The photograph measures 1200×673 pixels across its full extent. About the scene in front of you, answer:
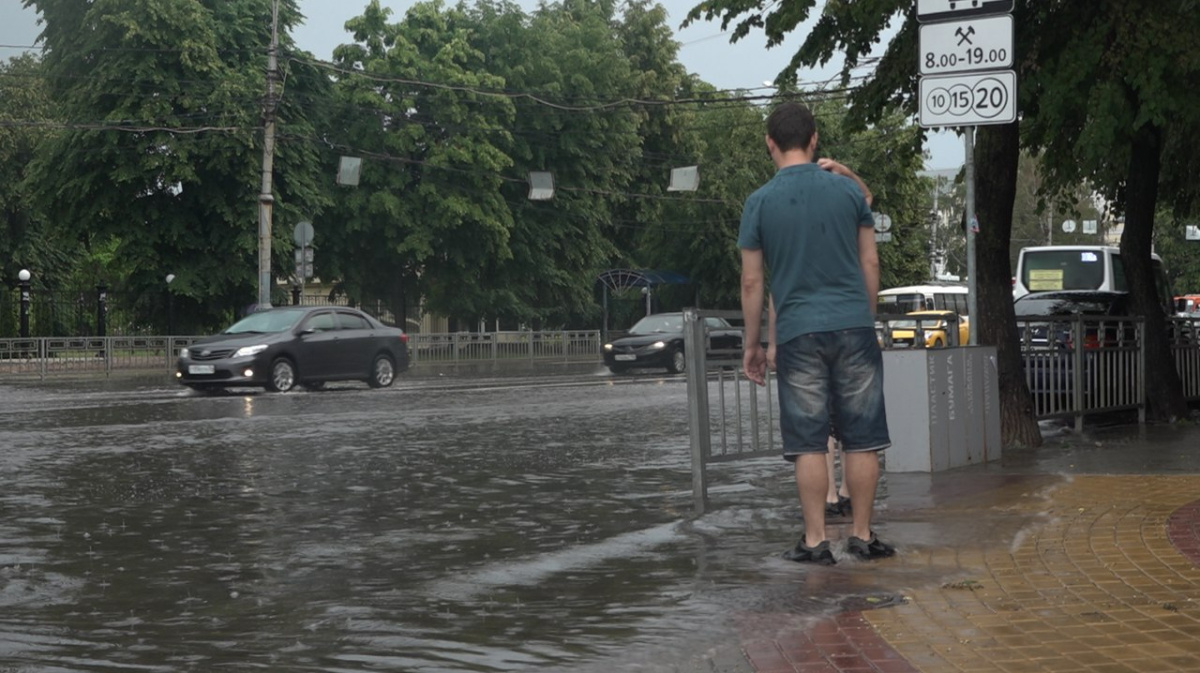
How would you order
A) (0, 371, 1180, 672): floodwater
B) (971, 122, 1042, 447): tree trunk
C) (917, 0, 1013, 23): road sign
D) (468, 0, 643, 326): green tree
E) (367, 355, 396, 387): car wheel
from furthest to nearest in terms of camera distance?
(468, 0, 643, 326): green tree
(367, 355, 396, 387): car wheel
(971, 122, 1042, 447): tree trunk
(917, 0, 1013, 23): road sign
(0, 371, 1180, 672): floodwater

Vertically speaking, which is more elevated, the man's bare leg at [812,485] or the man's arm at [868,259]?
the man's arm at [868,259]

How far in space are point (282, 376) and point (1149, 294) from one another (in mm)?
15035

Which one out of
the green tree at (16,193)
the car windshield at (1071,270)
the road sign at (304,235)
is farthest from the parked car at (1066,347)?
the green tree at (16,193)

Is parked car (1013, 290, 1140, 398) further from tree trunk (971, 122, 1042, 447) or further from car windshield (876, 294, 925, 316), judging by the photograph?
car windshield (876, 294, 925, 316)

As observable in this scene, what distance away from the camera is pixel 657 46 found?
69812 mm

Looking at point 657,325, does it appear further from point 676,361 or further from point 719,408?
point 719,408

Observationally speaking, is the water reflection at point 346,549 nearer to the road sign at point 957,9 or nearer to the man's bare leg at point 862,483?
the man's bare leg at point 862,483

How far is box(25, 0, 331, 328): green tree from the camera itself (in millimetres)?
43469

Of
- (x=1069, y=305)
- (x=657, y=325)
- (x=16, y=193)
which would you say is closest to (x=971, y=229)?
(x=1069, y=305)

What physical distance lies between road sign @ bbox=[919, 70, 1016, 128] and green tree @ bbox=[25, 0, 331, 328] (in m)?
33.5

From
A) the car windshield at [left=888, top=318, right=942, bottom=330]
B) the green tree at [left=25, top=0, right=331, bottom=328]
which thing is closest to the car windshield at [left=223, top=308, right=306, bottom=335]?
the green tree at [left=25, top=0, right=331, bottom=328]

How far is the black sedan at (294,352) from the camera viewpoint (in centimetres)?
2711

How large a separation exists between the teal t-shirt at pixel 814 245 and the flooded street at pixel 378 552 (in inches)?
43.6

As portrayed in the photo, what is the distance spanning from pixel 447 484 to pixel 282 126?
35.2m
